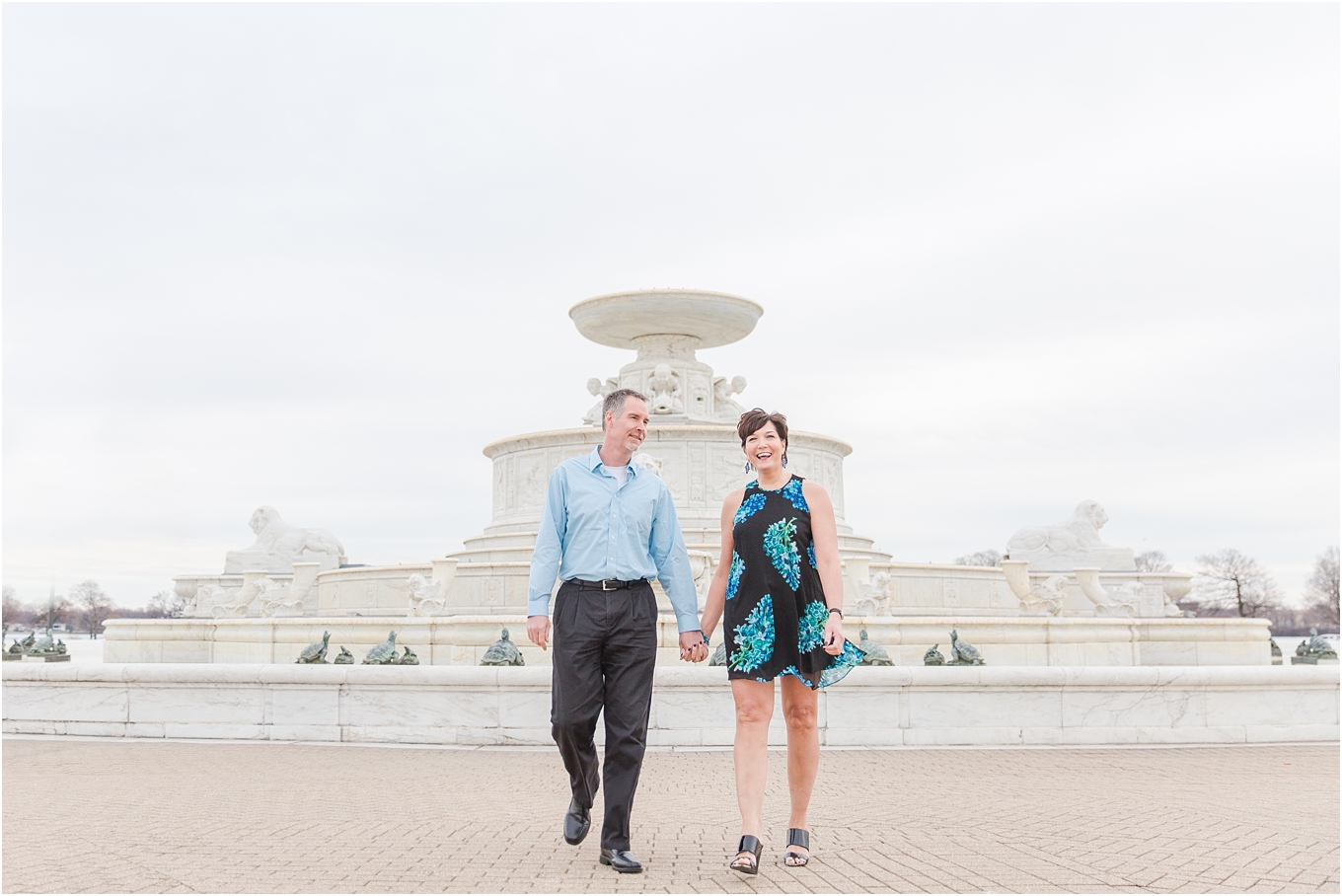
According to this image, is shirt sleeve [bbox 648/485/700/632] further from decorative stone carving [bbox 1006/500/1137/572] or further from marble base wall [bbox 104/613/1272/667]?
decorative stone carving [bbox 1006/500/1137/572]

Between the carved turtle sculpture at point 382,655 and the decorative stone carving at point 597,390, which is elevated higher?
the decorative stone carving at point 597,390

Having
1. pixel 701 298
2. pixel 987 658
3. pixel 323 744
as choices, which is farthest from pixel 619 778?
pixel 701 298

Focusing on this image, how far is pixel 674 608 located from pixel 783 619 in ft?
1.58

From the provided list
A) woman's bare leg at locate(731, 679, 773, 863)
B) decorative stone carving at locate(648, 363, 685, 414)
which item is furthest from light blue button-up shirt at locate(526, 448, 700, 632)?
decorative stone carving at locate(648, 363, 685, 414)

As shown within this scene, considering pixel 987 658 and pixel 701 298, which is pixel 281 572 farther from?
pixel 987 658

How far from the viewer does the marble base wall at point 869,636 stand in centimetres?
1364

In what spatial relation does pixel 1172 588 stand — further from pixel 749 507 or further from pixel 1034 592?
pixel 749 507

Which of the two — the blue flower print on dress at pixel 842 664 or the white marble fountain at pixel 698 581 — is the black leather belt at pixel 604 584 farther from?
the white marble fountain at pixel 698 581

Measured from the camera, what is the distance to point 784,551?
507 centimetres

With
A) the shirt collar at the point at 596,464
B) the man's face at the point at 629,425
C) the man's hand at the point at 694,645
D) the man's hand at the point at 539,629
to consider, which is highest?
the man's face at the point at 629,425

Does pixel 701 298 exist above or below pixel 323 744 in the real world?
above

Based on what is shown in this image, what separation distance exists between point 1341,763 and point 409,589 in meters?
12.1

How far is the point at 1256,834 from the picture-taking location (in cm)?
552

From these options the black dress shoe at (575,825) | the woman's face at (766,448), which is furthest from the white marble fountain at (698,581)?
the woman's face at (766,448)
